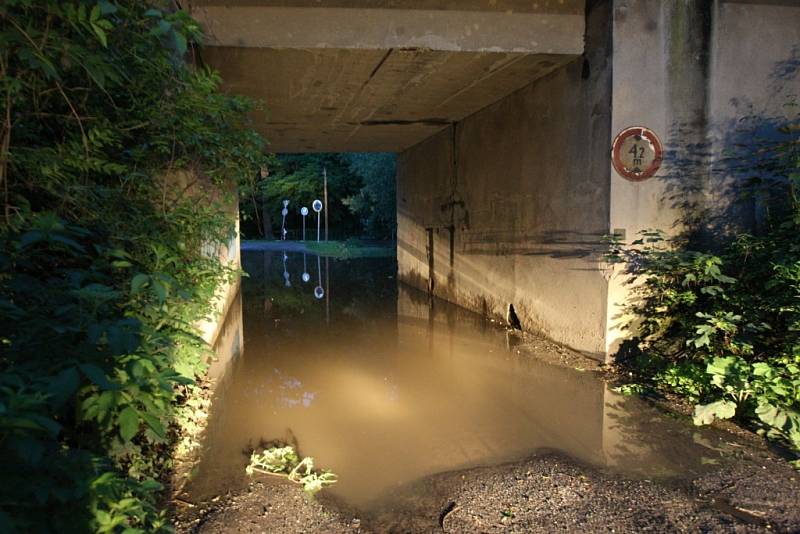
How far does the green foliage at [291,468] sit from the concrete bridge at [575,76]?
3526 millimetres

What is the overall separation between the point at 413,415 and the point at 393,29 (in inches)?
178

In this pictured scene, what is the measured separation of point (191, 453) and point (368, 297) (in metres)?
9.33

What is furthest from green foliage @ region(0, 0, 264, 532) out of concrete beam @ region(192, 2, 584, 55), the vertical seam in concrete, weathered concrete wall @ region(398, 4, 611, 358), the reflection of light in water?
weathered concrete wall @ region(398, 4, 611, 358)

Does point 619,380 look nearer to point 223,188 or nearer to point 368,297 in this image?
point 223,188

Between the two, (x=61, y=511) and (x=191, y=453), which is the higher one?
(x=61, y=511)

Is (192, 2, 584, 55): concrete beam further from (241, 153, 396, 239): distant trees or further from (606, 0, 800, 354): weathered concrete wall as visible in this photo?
(241, 153, 396, 239): distant trees

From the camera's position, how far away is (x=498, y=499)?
3.44m

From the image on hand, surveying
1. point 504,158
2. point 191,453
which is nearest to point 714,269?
point 504,158

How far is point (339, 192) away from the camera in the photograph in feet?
141

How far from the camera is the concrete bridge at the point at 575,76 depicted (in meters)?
6.12

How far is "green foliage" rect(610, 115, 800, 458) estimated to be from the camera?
14.6ft

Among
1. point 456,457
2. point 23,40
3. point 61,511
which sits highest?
point 23,40

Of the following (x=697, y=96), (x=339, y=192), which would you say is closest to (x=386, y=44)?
(x=697, y=96)

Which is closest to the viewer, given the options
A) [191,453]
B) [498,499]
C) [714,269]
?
[498,499]
